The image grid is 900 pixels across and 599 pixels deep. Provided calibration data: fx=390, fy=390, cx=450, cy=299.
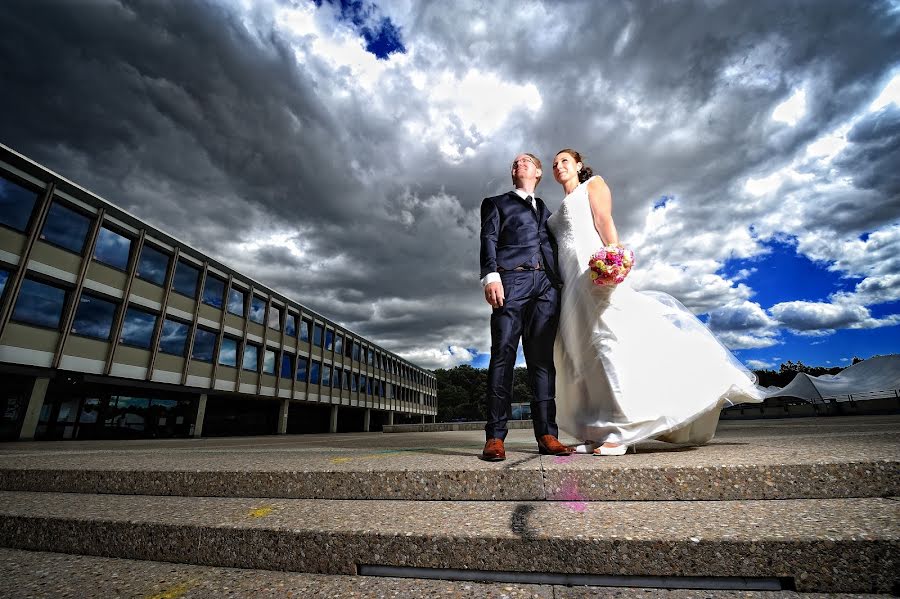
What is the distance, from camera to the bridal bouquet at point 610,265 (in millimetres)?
2691

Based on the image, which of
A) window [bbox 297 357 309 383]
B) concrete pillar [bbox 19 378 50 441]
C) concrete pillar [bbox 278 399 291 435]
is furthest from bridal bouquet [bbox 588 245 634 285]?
window [bbox 297 357 309 383]

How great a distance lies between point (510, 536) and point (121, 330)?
2146 centimetres

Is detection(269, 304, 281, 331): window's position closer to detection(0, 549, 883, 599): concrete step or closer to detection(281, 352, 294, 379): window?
detection(281, 352, 294, 379): window

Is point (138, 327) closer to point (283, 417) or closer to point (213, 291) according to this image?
point (213, 291)

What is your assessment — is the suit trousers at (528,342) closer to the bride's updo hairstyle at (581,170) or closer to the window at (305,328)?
the bride's updo hairstyle at (581,170)

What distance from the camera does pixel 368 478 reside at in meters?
2.11

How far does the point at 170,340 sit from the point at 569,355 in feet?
73.4

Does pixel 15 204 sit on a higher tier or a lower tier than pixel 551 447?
higher

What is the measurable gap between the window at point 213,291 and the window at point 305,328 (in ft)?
28.7

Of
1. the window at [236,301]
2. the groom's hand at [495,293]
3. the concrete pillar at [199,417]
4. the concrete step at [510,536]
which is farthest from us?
the window at [236,301]

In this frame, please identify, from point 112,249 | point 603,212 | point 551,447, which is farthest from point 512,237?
point 112,249

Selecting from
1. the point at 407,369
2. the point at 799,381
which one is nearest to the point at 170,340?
the point at 407,369

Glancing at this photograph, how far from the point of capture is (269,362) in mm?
27172

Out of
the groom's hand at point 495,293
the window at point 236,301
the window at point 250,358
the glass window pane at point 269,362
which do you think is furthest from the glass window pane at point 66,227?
the groom's hand at point 495,293
